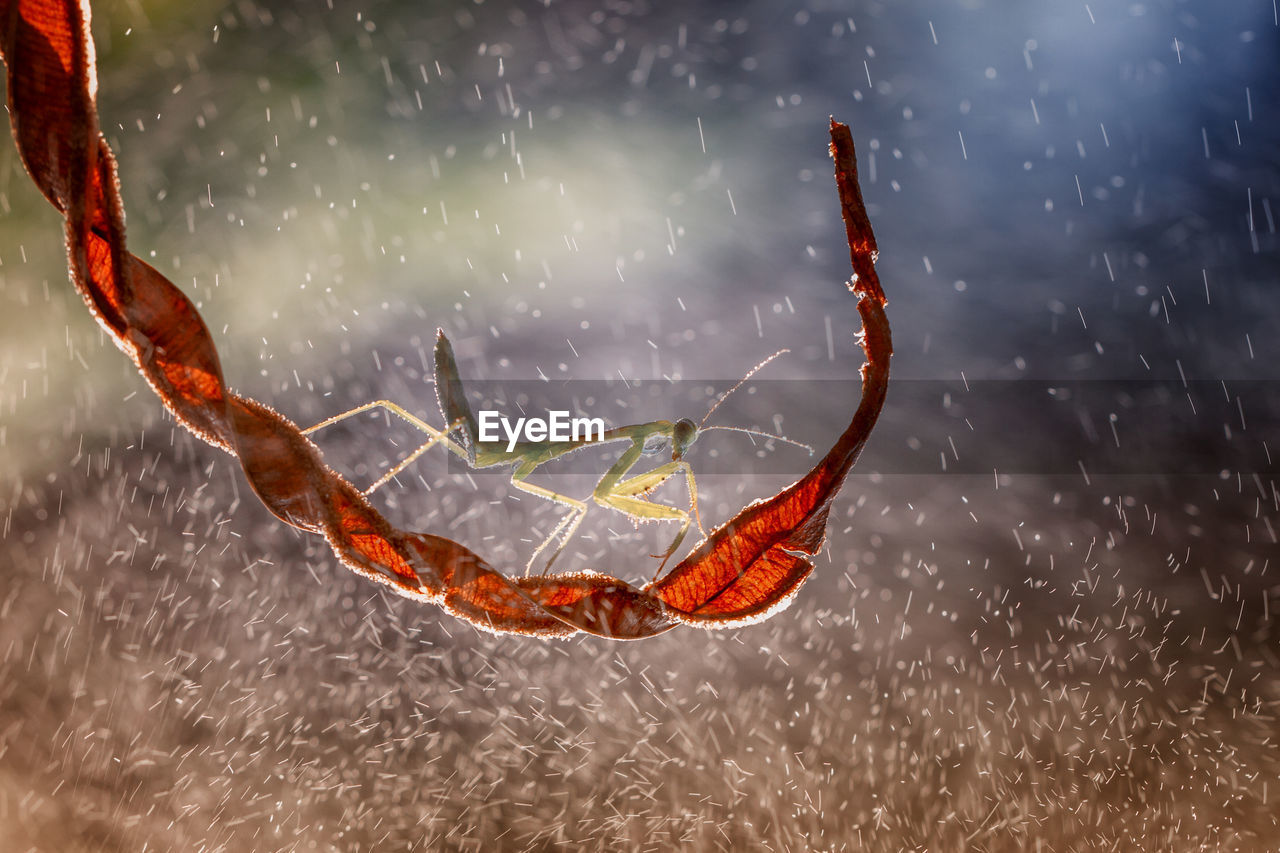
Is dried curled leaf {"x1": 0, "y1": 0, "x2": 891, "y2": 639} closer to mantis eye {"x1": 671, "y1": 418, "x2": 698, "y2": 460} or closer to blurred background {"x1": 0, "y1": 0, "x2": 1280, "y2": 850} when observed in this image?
mantis eye {"x1": 671, "y1": 418, "x2": 698, "y2": 460}

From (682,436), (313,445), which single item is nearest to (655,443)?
(682,436)

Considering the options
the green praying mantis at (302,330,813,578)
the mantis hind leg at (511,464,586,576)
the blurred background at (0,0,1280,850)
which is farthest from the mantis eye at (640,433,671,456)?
the blurred background at (0,0,1280,850)

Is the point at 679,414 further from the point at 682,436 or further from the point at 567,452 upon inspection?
the point at 567,452

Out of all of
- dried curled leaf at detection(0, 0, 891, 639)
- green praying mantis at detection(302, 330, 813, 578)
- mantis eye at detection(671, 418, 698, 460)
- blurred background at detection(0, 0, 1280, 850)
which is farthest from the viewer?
blurred background at detection(0, 0, 1280, 850)

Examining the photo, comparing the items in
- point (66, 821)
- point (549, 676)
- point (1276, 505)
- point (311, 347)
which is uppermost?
point (311, 347)

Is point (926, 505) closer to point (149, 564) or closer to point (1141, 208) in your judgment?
point (1141, 208)

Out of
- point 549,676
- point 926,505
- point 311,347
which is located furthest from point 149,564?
point 926,505
